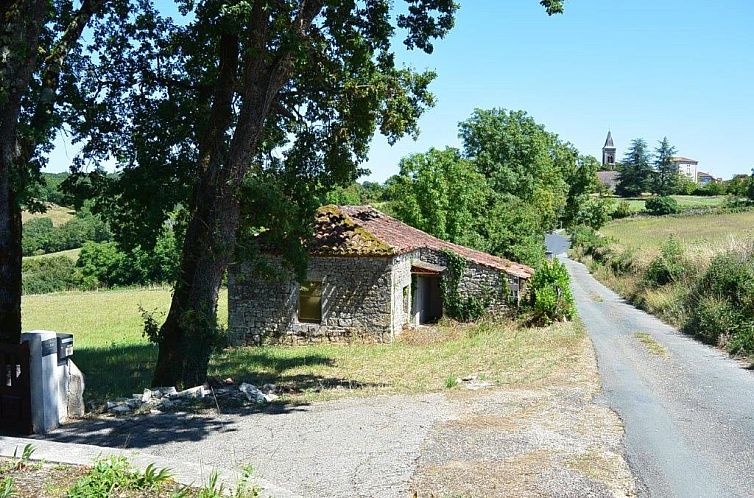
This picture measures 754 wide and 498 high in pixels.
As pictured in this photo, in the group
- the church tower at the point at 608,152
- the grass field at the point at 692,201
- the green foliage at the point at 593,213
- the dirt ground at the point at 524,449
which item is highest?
the church tower at the point at 608,152

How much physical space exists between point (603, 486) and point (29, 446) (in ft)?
20.5

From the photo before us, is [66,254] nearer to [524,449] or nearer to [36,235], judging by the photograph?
[36,235]

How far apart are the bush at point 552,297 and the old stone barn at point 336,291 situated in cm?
107

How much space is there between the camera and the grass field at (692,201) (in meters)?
Result: 79.6

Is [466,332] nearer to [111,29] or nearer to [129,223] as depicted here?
[129,223]

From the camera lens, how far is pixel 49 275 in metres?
61.3

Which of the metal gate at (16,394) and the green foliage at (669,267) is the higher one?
the green foliage at (669,267)

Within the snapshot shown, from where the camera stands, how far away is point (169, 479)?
19.5ft

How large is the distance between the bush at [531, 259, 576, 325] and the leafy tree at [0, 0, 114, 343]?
55.9 feet

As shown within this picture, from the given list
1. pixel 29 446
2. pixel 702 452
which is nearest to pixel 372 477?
pixel 29 446

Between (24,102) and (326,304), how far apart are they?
40.6ft

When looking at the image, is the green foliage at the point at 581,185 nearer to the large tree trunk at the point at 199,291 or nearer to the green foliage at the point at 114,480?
the large tree trunk at the point at 199,291

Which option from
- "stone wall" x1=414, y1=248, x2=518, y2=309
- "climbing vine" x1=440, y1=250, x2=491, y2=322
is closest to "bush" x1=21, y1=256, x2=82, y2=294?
"stone wall" x1=414, y1=248, x2=518, y2=309

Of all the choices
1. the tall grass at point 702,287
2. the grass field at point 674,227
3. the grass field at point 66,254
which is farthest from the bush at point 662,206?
the grass field at point 66,254
